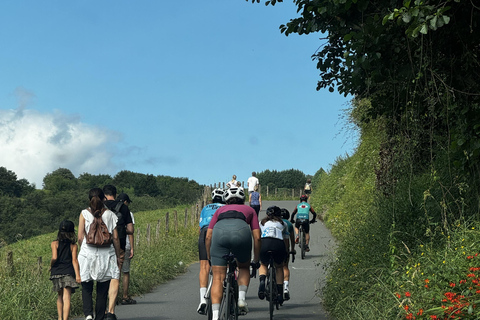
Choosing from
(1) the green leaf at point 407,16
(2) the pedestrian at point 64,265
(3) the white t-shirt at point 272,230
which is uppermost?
(1) the green leaf at point 407,16

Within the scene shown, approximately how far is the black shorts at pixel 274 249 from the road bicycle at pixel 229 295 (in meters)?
2.46

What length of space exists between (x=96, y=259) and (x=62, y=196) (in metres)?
94.1

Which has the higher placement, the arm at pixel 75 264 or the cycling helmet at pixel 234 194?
the cycling helmet at pixel 234 194

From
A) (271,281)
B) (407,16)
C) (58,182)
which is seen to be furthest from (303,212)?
(58,182)

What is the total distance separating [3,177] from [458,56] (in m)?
96.4

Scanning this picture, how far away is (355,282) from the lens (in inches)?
392

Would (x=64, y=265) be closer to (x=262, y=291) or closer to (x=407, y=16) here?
(x=262, y=291)

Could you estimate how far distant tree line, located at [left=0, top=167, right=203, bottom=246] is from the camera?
283 feet

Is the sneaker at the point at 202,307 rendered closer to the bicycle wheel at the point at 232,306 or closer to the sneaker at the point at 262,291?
the bicycle wheel at the point at 232,306

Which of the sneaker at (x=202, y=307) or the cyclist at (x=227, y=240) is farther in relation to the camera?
the sneaker at (x=202, y=307)

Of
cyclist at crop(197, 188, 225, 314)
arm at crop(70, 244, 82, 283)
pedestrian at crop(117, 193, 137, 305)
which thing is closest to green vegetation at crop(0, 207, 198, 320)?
pedestrian at crop(117, 193, 137, 305)

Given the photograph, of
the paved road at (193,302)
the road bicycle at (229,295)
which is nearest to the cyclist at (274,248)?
the paved road at (193,302)

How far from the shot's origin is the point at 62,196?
100m

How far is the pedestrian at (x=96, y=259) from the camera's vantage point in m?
9.16
